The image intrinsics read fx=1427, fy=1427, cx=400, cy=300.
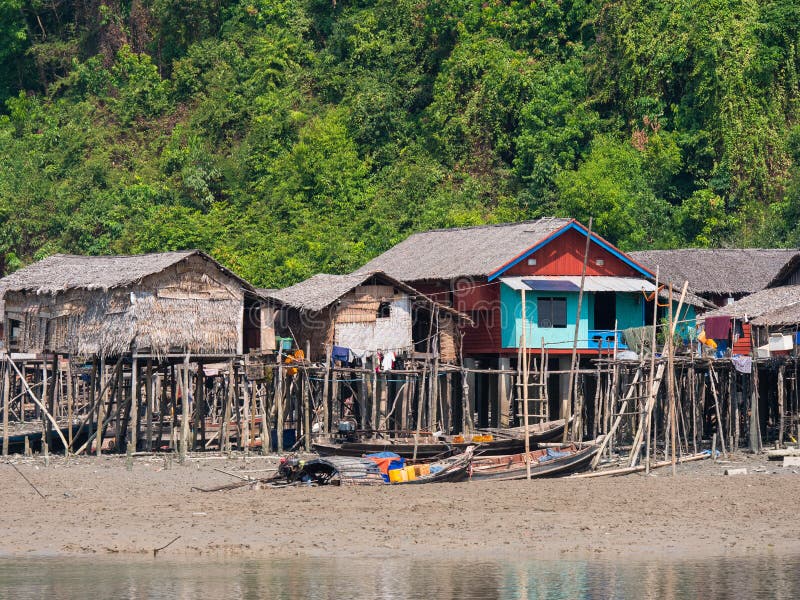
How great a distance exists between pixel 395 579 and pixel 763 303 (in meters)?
19.5

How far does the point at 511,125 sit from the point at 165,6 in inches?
710

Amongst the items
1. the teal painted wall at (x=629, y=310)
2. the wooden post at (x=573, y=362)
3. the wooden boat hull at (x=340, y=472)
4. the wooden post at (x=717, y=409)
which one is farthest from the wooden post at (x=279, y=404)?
the teal painted wall at (x=629, y=310)

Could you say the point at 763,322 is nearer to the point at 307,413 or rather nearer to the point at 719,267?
the point at 719,267

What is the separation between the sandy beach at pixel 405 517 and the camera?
21844 millimetres

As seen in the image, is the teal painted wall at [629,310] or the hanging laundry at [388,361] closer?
the hanging laundry at [388,361]

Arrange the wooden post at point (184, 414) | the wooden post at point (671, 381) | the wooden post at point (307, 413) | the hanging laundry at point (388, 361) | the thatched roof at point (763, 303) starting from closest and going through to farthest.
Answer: the wooden post at point (671, 381) < the wooden post at point (184, 414) < the wooden post at point (307, 413) < the thatched roof at point (763, 303) < the hanging laundry at point (388, 361)

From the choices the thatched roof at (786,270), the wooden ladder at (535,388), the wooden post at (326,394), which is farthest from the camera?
the thatched roof at (786,270)

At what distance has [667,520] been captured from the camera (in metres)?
24.0

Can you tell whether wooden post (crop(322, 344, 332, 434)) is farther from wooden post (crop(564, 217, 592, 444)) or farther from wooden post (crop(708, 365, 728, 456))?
wooden post (crop(708, 365, 728, 456))

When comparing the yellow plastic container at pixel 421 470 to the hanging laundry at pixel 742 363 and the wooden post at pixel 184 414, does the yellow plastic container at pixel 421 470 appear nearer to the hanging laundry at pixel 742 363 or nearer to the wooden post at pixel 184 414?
the wooden post at pixel 184 414

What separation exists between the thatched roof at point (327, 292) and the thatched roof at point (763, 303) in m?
7.09

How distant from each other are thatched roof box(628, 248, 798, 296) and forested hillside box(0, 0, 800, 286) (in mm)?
3785

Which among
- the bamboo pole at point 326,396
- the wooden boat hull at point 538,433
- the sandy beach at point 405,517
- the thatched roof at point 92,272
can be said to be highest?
the thatched roof at point 92,272

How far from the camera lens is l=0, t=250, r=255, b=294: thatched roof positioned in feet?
108
